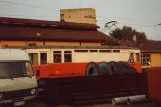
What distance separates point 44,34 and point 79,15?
24.7 meters

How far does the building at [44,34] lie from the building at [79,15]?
55.3ft

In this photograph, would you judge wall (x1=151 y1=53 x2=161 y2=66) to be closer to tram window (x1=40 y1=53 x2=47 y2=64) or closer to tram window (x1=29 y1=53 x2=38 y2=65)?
tram window (x1=40 y1=53 x2=47 y2=64)

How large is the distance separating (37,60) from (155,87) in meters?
9.82

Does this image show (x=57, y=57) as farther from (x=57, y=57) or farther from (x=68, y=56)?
(x=68, y=56)

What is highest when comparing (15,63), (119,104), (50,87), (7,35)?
(7,35)

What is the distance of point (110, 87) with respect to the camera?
12.4m

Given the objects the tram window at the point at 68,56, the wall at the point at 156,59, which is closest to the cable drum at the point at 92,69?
the tram window at the point at 68,56

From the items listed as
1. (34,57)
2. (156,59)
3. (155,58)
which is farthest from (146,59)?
(34,57)

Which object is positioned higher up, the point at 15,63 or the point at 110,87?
the point at 15,63

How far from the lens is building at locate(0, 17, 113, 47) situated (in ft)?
94.7

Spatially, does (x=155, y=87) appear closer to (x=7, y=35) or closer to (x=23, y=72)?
(x=23, y=72)

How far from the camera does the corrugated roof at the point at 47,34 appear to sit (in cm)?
2891

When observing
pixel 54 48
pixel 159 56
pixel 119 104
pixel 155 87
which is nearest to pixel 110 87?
Answer: pixel 119 104

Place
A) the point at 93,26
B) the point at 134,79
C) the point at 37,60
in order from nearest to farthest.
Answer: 1. the point at 134,79
2. the point at 37,60
3. the point at 93,26
